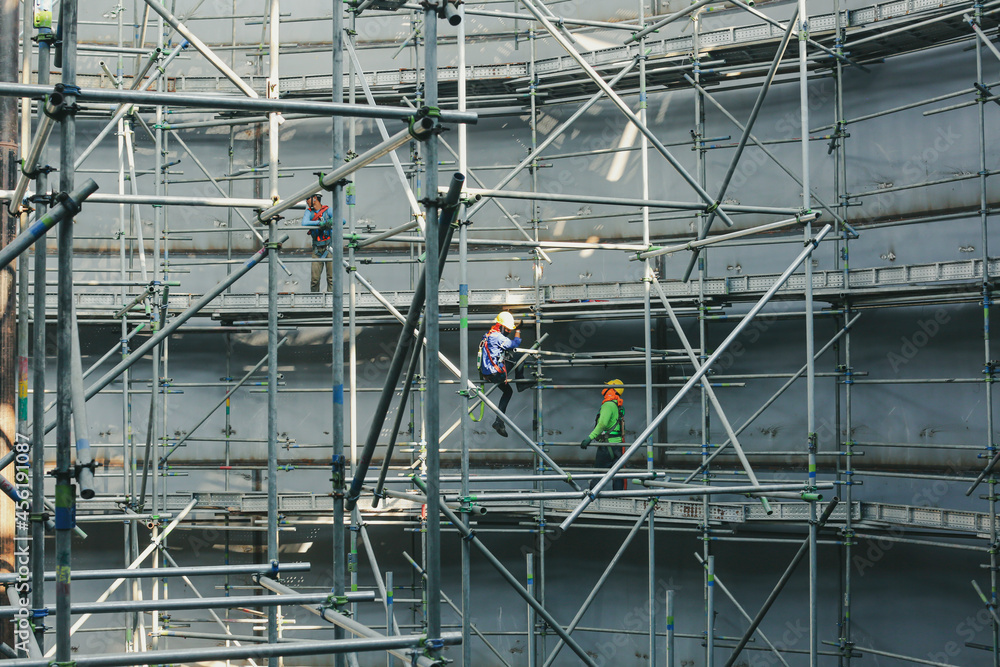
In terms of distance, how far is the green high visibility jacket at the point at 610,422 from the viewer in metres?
12.3

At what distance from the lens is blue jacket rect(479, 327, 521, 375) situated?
11883 millimetres

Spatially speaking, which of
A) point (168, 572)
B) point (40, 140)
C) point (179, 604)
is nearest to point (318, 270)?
point (168, 572)

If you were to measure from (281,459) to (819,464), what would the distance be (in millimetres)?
7756

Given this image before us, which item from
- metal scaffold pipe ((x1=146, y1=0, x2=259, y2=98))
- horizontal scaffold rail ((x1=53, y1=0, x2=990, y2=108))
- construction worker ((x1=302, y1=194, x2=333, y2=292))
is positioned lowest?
construction worker ((x1=302, y1=194, x2=333, y2=292))

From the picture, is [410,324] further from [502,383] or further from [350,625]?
[502,383]

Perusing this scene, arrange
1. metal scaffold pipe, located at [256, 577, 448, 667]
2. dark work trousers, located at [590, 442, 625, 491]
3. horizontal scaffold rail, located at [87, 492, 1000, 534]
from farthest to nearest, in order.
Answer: dark work trousers, located at [590, 442, 625, 491] → horizontal scaffold rail, located at [87, 492, 1000, 534] → metal scaffold pipe, located at [256, 577, 448, 667]

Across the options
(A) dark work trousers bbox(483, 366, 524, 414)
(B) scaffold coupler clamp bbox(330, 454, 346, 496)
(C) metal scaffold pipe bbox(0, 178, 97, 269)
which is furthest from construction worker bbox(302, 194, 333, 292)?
(C) metal scaffold pipe bbox(0, 178, 97, 269)

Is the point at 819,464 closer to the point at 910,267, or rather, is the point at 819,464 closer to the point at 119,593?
the point at 910,267

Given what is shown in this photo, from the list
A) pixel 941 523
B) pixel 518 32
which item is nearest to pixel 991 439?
pixel 941 523

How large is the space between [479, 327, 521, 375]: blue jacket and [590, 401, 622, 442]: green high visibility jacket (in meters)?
1.45

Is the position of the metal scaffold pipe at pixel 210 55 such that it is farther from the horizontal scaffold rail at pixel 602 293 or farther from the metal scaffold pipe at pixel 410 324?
the horizontal scaffold rail at pixel 602 293

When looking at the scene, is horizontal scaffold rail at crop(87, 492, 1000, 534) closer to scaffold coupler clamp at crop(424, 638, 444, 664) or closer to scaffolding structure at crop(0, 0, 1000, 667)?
scaffolding structure at crop(0, 0, 1000, 667)

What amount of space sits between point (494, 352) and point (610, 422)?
1.79 metres

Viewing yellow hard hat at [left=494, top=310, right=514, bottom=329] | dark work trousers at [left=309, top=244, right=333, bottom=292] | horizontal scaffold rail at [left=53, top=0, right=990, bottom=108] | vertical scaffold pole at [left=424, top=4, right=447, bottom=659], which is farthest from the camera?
dark work trousers at [left=309, top=244, right=333, bottom=292]
